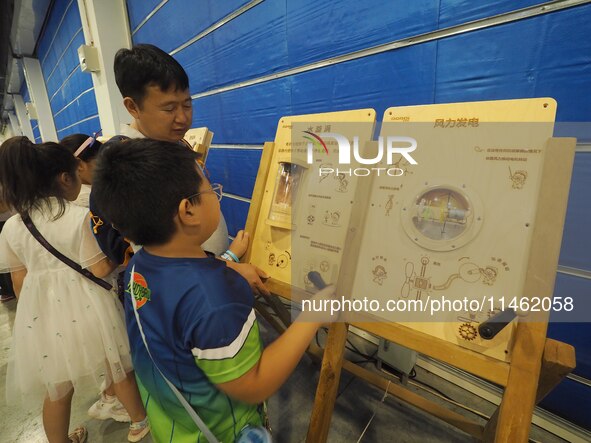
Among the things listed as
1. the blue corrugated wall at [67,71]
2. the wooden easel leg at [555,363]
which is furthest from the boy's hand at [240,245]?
the blue corrugated wall at [67,71]

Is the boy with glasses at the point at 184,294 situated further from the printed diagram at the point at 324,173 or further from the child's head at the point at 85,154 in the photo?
the child's head at the point at 85,154

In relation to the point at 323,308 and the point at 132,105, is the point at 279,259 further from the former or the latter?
the point at 132,105

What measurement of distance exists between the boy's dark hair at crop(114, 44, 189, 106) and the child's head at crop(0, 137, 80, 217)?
309 mm

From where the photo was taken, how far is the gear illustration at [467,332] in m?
0.61

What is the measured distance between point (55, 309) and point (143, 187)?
80 cm

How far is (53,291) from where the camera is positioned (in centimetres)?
95

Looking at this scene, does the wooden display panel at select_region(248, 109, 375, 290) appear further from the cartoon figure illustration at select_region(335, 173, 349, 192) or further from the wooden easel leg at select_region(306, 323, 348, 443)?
the wooden easel leg at select_region(306, 323, 348, 443)

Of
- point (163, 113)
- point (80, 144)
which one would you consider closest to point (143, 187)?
point (163, 113)

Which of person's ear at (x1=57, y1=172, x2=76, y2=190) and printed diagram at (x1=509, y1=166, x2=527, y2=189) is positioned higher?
person's ear at (x1=57, y1=172, x2=76, y2=190)

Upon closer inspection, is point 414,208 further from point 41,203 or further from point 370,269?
point 41,203

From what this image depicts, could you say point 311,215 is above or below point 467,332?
above

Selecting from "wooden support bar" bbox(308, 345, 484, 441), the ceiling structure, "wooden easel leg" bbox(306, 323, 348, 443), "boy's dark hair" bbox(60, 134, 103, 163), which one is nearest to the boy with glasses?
"wooden easel leg" bbox(306, 323, 348, 443)

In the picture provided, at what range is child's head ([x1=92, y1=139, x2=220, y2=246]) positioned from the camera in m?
0.51

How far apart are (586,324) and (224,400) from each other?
1.22 m
